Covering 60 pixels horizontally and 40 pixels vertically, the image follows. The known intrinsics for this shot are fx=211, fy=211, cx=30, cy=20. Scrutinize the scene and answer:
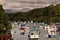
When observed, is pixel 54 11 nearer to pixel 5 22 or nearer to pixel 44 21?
pixel 44 21

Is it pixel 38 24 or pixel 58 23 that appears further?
pixel 38 24

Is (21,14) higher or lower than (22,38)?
higher

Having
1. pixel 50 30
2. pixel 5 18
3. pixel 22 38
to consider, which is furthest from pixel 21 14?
pixel 22 38

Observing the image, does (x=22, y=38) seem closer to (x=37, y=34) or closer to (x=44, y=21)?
(x=37, y=34)

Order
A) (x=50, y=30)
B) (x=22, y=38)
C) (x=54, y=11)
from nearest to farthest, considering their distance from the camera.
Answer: (x=22, y=38) < (x=50, y=30) < (x=54, y=11)

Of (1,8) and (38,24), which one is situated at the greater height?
(1,8)

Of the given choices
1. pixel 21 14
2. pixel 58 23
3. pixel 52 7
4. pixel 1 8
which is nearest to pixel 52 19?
pixel 58 23

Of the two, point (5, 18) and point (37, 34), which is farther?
Answer: point (5, 18)

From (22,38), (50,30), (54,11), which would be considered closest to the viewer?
(22,38)

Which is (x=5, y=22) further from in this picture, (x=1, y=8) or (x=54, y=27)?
(x=54, y=27)
